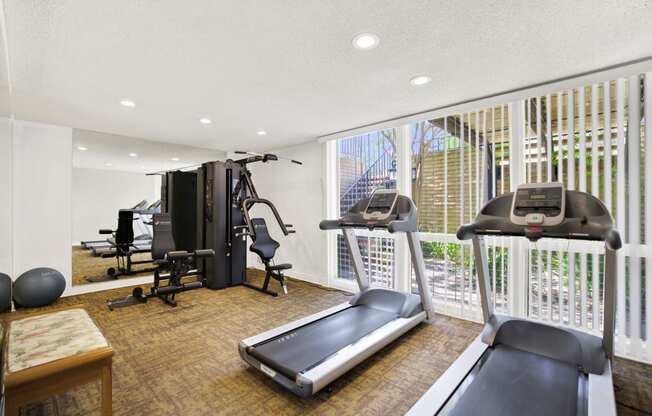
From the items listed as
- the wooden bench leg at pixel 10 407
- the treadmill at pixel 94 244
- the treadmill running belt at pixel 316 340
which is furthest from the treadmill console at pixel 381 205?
the treadmill at pixel 94 244

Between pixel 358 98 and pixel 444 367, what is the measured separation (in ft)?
8.99

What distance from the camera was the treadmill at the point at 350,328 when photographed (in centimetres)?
216

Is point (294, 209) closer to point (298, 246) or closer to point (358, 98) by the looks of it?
point (298, 246)

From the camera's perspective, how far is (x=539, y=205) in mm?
2318

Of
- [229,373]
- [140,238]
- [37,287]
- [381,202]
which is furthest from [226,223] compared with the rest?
[229,373]

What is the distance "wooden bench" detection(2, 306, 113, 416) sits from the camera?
1.44 meters

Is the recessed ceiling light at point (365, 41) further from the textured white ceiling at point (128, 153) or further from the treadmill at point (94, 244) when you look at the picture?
the treadmill at point (94, 244)

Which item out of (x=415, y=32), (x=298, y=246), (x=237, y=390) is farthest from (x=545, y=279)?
(x=298, y=246)

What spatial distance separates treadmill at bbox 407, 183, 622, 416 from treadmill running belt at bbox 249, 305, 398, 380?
82cm

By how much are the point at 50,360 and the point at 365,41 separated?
2704 millimetres

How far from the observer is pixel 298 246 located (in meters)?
5.58

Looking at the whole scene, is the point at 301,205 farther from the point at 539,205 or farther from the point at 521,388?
the point at 521,388

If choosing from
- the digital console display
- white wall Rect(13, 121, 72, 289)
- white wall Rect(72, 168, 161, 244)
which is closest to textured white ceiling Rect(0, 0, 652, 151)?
white wall Rect(13, 121, 72, 289)

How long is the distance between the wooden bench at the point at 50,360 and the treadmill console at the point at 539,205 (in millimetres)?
2897
